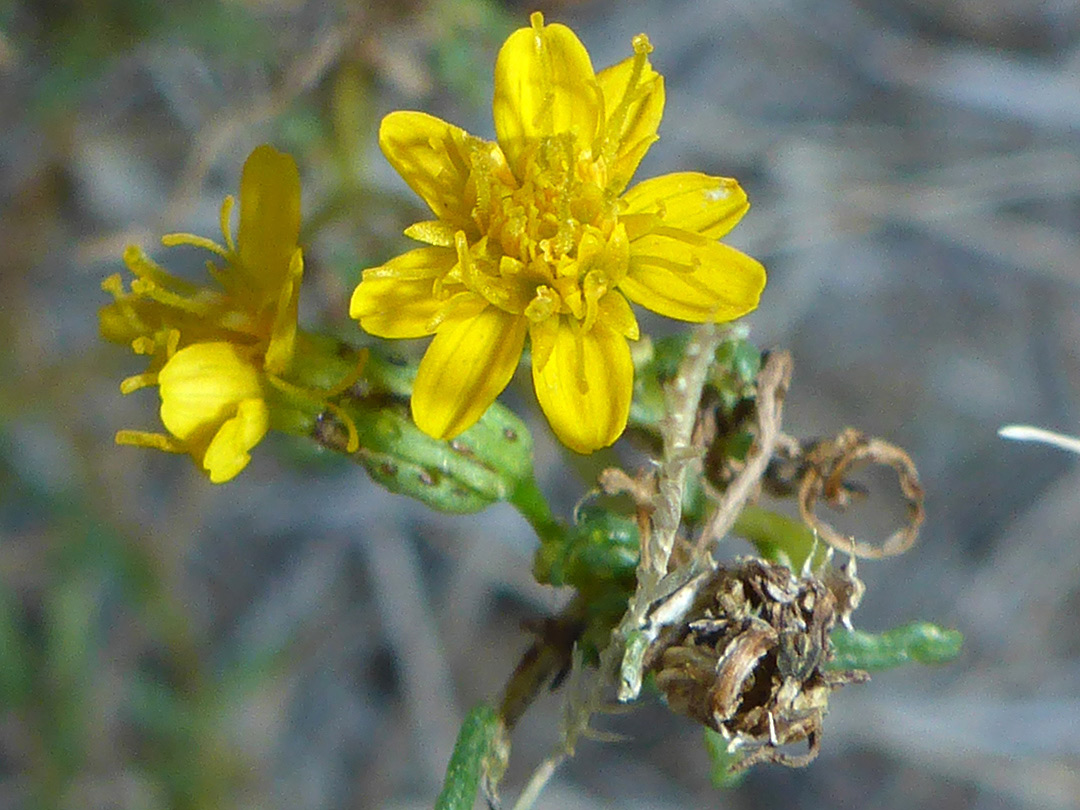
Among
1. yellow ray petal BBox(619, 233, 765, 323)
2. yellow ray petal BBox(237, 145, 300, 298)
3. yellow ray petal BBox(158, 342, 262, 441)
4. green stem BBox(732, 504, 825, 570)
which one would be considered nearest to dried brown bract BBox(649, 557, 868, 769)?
green stem BBox(732, 504, 825, 570)

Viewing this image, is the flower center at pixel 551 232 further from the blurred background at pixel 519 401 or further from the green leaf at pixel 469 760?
the blurred background at pixel 519 401

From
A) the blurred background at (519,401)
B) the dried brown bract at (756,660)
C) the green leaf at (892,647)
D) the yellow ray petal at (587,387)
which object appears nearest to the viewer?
the dried brown bract at (756,660)

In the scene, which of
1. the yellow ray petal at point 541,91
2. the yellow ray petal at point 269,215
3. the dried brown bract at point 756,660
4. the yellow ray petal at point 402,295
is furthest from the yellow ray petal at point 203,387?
the dried brown bract at point 756,660

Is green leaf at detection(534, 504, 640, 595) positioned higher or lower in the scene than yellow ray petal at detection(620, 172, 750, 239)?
lower

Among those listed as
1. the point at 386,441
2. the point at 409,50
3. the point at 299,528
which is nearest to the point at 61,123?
the point at 409,50

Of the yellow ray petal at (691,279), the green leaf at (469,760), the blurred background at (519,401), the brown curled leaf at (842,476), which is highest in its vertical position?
the yellow ray petal at (691,279)

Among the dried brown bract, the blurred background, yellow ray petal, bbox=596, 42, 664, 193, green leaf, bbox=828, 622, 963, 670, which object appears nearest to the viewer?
the dried brown bract

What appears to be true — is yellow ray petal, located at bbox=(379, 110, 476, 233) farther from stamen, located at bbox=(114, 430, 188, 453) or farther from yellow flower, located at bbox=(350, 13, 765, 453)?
stamen, located at bbox=(114, 430, 188, 453)
